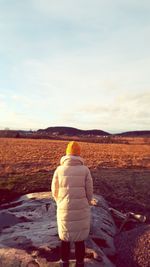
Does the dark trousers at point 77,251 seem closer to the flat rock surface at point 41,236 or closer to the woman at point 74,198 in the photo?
the woman at point 74,198

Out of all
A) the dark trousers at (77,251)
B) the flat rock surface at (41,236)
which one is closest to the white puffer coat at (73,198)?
the dark trousers at (77,251)

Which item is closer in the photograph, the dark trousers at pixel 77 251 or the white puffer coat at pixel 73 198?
the white puffer coat at pixel 73 198

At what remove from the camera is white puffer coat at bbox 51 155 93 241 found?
6926 mm

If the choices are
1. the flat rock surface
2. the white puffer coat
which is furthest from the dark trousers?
the flat rock surface

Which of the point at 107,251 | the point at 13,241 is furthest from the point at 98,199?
the point at 13,241

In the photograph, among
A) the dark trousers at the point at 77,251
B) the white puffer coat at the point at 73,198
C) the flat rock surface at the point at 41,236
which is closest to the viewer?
the white puffer coat at the point at 73,198

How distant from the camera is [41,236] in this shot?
8.34m

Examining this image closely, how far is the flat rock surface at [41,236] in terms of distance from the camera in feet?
24.7

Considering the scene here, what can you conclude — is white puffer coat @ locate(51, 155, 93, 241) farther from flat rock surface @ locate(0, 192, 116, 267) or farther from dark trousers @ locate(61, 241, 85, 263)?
flat rock surface @ locate(0, 192, 116, 267)

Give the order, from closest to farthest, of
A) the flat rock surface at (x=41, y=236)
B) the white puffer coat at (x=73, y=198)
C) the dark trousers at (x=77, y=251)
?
1. the white puffer coat at (x=73, y=198)
2. the dark trousers at (x=77, y=251)
3. the flat rock surface at (x=41, y=236)

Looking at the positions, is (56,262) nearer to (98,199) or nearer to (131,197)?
(98,199)

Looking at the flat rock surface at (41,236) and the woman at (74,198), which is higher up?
the woman at (74,198)

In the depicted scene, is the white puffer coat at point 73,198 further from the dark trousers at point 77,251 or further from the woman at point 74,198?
the dark trousers at point 77,251

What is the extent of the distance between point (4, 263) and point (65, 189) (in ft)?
5.64
